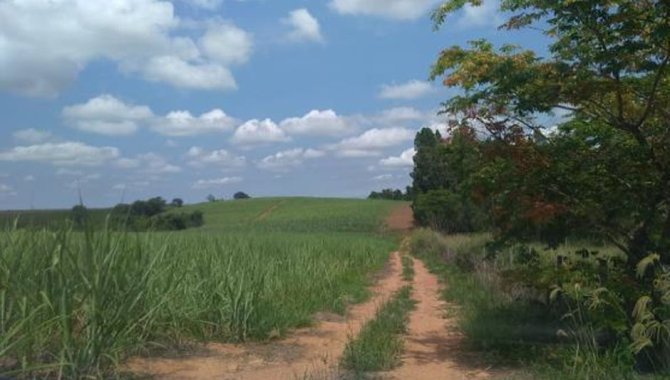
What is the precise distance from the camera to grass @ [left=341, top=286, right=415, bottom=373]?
8586 millimetres

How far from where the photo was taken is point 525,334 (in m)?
→ 10.6

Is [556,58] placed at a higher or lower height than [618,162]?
higher

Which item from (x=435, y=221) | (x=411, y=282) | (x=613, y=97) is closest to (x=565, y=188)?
(x=613, y=97)

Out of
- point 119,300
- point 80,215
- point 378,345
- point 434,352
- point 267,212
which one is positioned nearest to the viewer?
point 119,300

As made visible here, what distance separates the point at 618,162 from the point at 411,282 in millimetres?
14561

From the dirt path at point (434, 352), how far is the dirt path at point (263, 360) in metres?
0.96

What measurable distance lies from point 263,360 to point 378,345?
1.51 metres

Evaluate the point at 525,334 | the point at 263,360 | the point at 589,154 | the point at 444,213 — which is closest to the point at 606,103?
the point at 589,154

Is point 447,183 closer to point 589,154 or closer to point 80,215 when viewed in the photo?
point 589,154

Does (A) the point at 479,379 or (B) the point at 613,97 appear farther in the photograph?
(B) the point at 613,97

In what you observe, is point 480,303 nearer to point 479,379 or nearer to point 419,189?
point 479,379

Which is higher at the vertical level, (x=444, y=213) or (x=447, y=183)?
(x=447, y=183)

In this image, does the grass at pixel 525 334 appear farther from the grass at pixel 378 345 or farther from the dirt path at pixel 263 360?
the dirt path at pixel 263 360

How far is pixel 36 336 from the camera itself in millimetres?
7020
